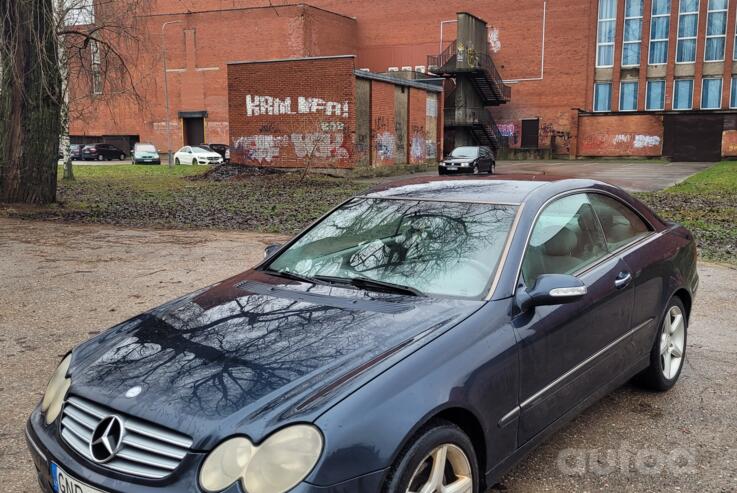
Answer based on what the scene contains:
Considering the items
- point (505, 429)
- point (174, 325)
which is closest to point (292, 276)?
point (174, 325)

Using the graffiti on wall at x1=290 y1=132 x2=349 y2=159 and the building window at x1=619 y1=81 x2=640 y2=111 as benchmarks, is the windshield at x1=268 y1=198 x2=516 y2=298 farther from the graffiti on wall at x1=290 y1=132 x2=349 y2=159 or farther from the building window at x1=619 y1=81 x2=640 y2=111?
the building window at x1=619 y1=81 x2=640 y2=111

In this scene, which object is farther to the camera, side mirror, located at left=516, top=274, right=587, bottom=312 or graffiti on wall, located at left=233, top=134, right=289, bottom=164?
graffiti on wall, located at left=233, top=134, right=289, bottom=164

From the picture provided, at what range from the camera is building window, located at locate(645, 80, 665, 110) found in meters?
47.7

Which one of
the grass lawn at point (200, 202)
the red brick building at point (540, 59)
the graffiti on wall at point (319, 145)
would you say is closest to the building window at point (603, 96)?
the red brick building at point (540, 59)

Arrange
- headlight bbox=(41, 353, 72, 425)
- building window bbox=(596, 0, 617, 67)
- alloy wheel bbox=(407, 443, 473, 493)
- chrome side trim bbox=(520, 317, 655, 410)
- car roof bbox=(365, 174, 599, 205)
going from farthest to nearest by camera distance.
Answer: building window bbox=(596, 0, 617, 67) < car roof bbox=(365, 174, 599, 205) < chrome side trim bbox=(520, 317, 655, 410) < headlight bbox=(41, 353, 72, 425) < alloy wheel bbox=(407, 443, 473, 493)

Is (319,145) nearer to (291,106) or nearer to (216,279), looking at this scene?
(291,106)

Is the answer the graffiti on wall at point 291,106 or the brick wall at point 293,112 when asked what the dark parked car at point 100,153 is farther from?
the graffiti on wall at point 291,106

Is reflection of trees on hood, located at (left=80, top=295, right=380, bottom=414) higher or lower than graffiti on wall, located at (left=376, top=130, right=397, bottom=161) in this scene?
lower

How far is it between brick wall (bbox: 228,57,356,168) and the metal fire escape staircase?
69.0 ft

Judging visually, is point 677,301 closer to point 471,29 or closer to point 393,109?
point 393,109

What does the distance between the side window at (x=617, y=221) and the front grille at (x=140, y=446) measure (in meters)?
2.82

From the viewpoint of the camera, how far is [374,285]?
3.33 metres

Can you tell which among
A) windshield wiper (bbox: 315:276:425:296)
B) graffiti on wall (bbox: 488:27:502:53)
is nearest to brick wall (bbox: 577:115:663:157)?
graffiti on wall (bbox: 488:27:502:53)

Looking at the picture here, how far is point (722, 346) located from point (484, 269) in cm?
324
